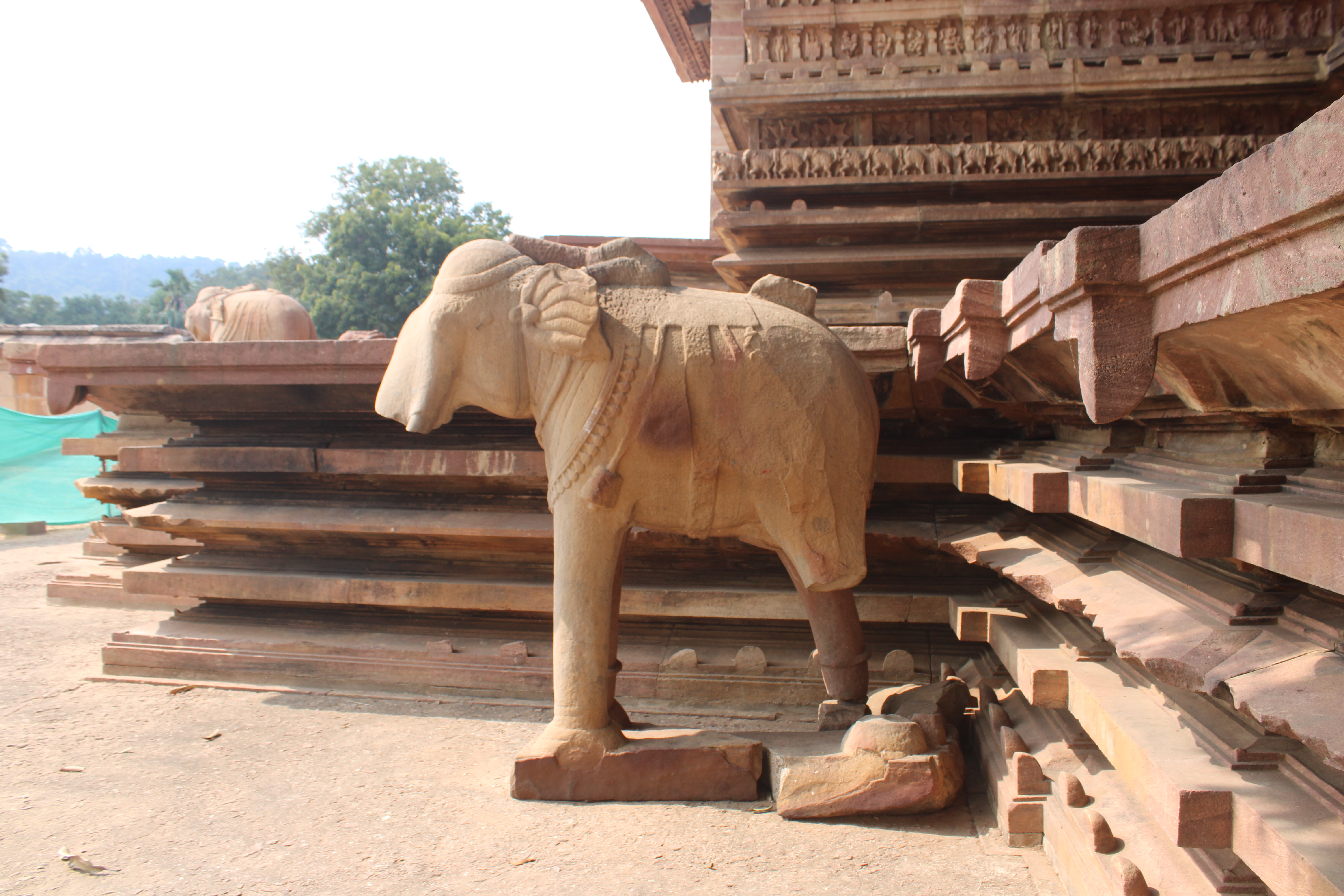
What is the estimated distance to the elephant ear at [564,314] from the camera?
113 inches

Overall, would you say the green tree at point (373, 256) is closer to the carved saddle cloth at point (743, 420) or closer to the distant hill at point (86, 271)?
the carved saddle cloth at point (743, 420)

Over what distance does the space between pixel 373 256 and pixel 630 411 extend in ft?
80.1

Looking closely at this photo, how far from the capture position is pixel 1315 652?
1.53 m

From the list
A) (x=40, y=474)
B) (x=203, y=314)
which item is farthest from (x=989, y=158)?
(x=40, y=474)

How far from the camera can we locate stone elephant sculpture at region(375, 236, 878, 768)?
293cm

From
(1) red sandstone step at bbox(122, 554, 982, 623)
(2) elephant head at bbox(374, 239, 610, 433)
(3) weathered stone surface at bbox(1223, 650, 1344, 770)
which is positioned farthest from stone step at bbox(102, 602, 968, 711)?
(3) weathered stone surface at bbox(1223, 650, 1344, 770)

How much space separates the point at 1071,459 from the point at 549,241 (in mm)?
2041

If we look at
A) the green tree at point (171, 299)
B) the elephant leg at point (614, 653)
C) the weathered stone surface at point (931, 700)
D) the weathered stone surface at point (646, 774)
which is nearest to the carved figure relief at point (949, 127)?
the weathered stone surface at point (931, 700)

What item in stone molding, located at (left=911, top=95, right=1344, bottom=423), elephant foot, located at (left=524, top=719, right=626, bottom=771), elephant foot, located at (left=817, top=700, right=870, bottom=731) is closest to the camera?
stone molding, located at (left=911, top=95, right=1344, bottom=423)

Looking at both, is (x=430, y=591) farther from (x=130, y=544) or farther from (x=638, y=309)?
(x=130, y=544)

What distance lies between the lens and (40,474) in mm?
11570

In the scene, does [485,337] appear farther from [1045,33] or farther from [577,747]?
[1045,33]

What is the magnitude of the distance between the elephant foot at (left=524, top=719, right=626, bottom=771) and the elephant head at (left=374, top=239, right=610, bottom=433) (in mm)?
1180

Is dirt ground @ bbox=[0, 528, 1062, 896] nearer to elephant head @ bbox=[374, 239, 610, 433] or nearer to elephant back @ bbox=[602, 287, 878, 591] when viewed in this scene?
elephant back @ bbox=[602, 287, 878, 591]
